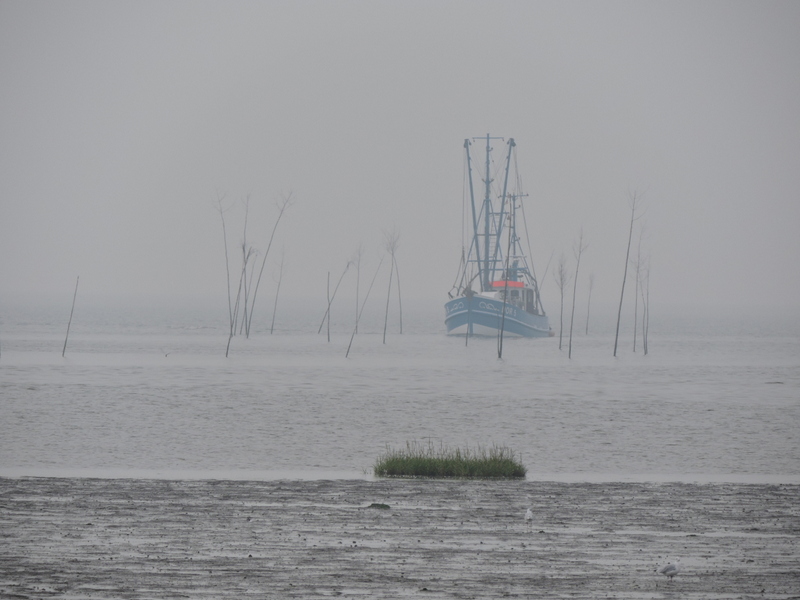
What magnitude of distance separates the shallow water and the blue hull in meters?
21.5

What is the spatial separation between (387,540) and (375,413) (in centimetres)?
2152

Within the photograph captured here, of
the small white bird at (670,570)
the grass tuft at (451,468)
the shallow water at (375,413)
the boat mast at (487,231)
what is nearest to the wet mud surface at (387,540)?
the small white bird at (670,570)

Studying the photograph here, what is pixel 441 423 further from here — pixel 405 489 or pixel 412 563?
pixel 412 563

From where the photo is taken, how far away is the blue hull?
92.9 meters

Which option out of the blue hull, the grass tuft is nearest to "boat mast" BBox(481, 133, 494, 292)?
the blue hull

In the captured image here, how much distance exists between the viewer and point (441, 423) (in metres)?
28.6

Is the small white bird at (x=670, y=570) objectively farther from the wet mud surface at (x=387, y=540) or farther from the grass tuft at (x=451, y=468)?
the grass tuft at (x=451, y=468)

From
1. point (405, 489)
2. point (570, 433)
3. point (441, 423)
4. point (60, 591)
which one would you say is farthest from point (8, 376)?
point (60, 591)

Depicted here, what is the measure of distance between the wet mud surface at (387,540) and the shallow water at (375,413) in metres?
3.71

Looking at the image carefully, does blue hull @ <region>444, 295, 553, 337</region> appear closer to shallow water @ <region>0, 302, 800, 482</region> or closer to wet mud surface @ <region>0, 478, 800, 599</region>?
shallow water @ <region>0, 302, 800, 482</region>

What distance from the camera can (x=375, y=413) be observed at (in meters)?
31.2

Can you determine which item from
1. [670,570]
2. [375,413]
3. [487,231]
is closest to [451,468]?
[670,570]

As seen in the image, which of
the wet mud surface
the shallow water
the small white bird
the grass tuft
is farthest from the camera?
the shallow water

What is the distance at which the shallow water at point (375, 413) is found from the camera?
1908 cm
